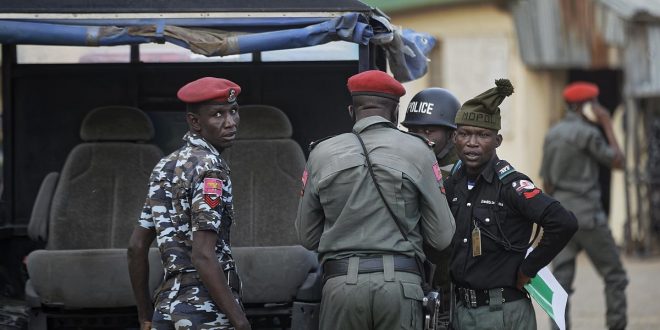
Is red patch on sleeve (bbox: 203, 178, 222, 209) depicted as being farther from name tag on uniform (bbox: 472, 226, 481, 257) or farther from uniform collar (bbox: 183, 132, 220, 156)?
name tag on uniform (bbox: 472, 226, 481, 257)

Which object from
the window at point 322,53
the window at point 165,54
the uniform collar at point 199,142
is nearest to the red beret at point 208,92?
the uniform collar at point 199,142

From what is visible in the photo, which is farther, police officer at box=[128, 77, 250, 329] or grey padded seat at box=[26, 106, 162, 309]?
grey padded seat at box=[26, 106, 162, 309]

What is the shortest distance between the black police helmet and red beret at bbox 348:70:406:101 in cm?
107

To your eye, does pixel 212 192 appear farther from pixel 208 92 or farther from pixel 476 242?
pixel 476 242

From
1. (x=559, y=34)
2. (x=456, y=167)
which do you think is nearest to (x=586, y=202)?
(x=456, y=167)

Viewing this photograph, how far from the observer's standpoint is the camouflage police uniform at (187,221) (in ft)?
18.5

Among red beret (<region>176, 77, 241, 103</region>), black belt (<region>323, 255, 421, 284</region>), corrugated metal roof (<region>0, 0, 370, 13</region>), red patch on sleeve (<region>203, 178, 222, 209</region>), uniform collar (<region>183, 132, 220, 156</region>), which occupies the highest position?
corrugated metal roof (<region>0, 0, 370, 13</region>)

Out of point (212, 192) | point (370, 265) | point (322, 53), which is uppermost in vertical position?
point (322, 53)

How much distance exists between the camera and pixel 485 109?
6234 mm

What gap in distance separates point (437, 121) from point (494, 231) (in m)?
1.05

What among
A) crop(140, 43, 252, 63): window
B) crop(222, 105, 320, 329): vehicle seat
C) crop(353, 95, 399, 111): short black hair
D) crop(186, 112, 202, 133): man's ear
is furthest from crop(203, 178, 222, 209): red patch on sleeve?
crop(140, 43, 252, 63): window

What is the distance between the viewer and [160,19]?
6.68m

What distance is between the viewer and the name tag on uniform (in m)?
6.19

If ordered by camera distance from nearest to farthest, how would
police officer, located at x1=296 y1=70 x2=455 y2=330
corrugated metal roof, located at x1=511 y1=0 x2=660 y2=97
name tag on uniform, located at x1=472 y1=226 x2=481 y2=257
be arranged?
police officer, located at x1=296 y1=70 x2=455 y2=330
name tag on uniform, located at x1=472 y1=226 x2=481 y2=257
corrugated metal roof, located at x1=511 y1=0 x2=660 y2=97
